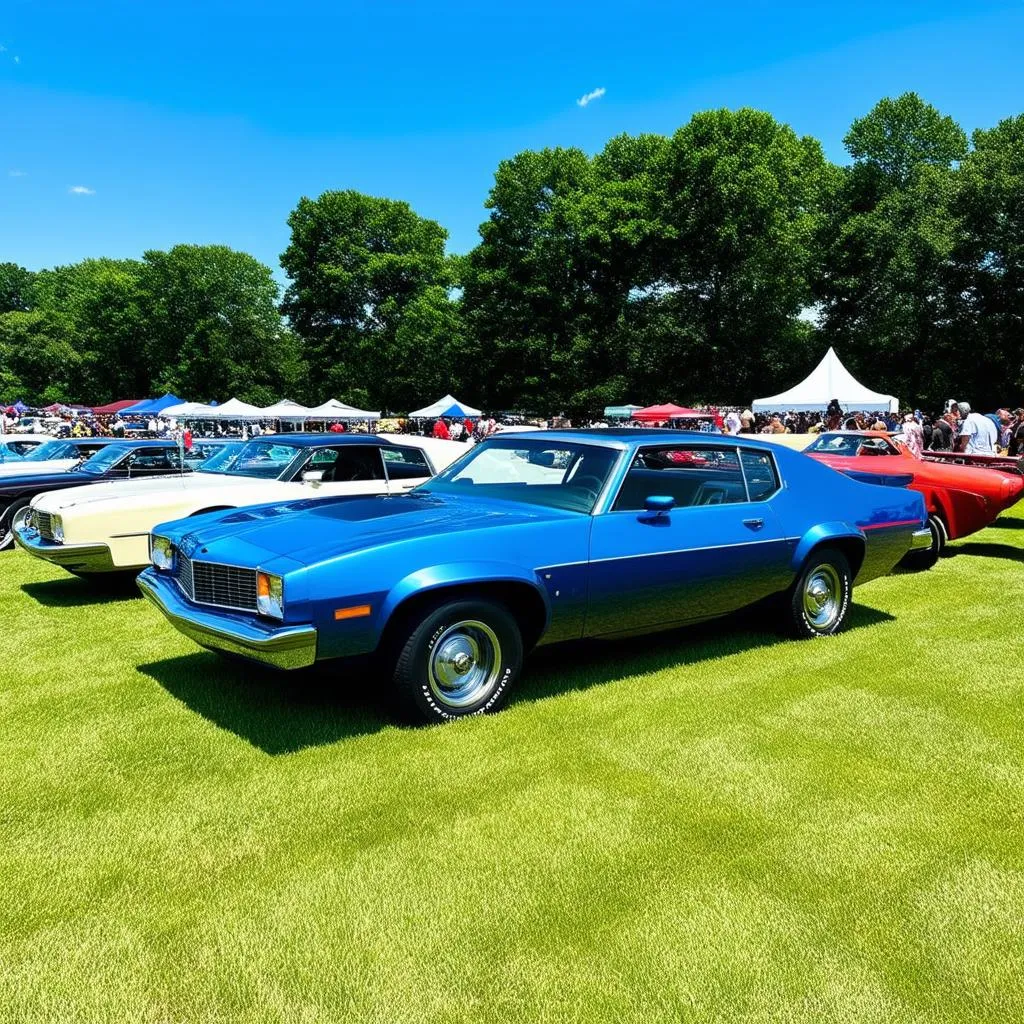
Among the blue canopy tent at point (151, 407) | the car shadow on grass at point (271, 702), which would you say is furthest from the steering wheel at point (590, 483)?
the blue canopy tent at point (151, 407)

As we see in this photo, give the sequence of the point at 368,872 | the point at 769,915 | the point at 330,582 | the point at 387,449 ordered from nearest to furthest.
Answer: the point at 769,915 < the point at 368,872 < the point at 330,582 < the point at 387,449

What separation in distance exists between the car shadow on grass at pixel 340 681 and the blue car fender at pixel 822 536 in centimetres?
49

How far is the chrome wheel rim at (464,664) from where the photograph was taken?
4.10 metres

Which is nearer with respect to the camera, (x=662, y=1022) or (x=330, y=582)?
(x=662, y=1022)

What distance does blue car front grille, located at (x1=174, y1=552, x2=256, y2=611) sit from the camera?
13.2 feet

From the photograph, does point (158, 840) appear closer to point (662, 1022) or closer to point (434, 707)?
point (434, 707)

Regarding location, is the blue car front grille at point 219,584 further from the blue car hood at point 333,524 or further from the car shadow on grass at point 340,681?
the car shadow on grass at point 340,681

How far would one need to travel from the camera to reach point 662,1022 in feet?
7.09

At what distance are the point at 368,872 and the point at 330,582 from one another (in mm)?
1311

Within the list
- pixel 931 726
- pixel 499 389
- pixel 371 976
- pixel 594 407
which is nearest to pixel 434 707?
pixel 371 976

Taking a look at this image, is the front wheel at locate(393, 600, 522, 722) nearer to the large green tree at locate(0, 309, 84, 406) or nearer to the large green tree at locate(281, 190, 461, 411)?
the large green tree at locate(281, 190, 461, 411)

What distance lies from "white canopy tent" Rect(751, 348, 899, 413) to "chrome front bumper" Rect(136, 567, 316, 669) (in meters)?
22.6

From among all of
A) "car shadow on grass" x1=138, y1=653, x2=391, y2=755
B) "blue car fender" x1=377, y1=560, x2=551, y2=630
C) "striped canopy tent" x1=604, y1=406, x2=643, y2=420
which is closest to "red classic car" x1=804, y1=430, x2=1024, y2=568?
"blue car fender" x1=377, y1=560, x2=551, y2=630

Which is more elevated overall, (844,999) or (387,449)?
(387,449)
